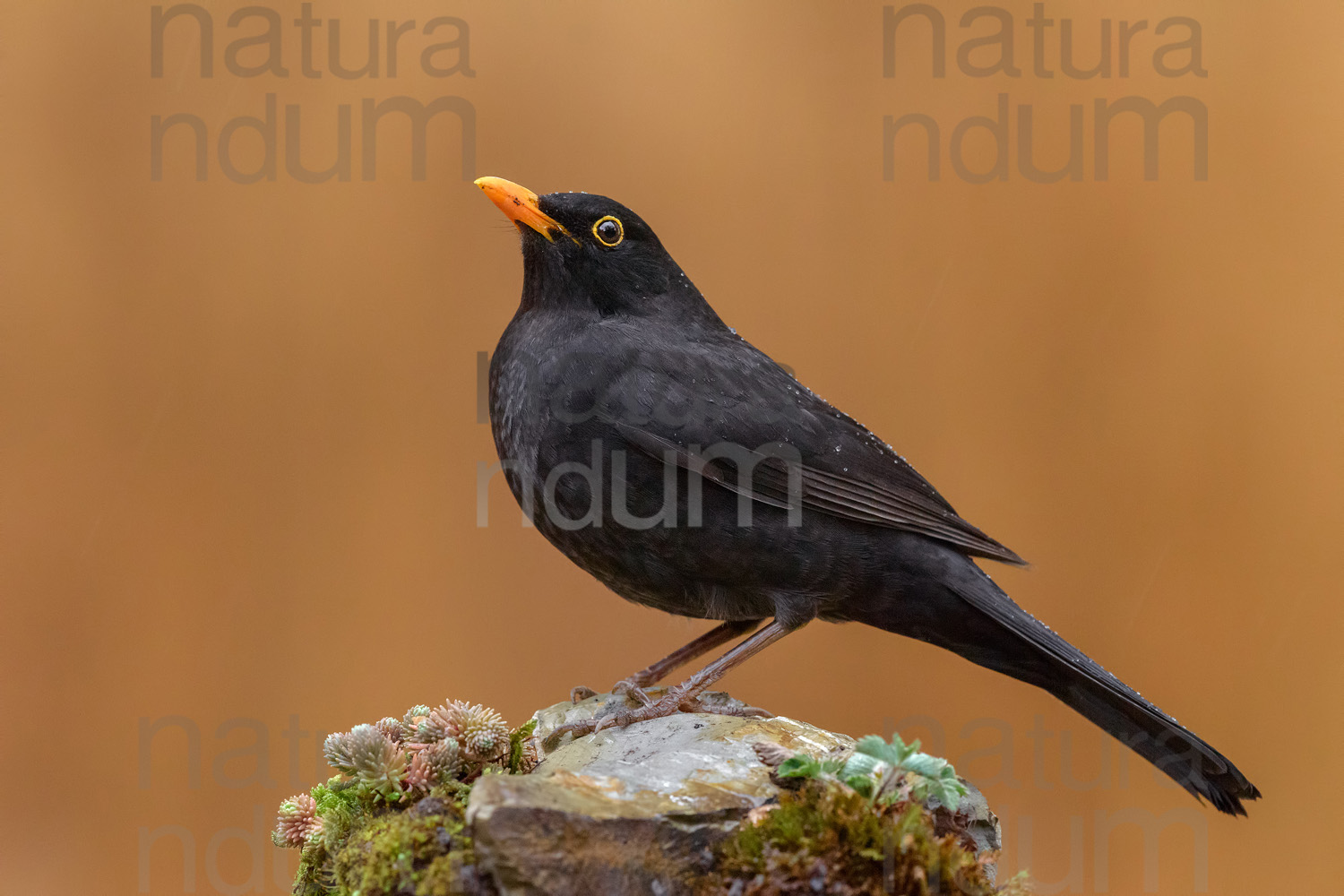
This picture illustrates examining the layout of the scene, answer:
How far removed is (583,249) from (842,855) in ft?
7.81

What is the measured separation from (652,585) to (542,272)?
1279mm

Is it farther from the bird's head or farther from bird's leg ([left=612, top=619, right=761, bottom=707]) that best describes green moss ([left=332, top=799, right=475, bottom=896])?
the bird's head

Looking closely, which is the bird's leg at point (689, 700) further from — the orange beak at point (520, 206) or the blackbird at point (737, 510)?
the orange beak at point (520, 206)

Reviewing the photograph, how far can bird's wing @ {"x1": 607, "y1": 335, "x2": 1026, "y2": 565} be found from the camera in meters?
3.55

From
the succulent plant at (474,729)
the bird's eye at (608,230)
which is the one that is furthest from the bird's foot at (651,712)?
the bird's eye at (608,230)

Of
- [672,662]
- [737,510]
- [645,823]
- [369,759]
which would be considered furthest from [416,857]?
[672,662]

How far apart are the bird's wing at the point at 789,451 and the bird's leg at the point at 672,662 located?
2.49ft

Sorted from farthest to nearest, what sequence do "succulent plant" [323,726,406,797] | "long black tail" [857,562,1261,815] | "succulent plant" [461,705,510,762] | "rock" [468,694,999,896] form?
"long black tail" [857,562,1261,815] < "succulent plant" [461,705,510,762] < "succulent plant" [323,726,406,797] < "rock" [468,694,999,896]

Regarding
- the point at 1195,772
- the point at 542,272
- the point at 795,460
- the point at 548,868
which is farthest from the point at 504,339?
the point at 1195,772

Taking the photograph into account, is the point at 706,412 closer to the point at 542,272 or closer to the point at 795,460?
the point at 795,460

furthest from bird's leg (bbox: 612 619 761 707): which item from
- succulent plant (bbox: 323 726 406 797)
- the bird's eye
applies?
the bird's eye

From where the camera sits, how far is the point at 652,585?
12.0 ft

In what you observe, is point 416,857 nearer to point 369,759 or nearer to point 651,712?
point 369,759

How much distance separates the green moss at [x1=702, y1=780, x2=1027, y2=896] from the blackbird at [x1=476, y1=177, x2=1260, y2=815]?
1.00 meters
